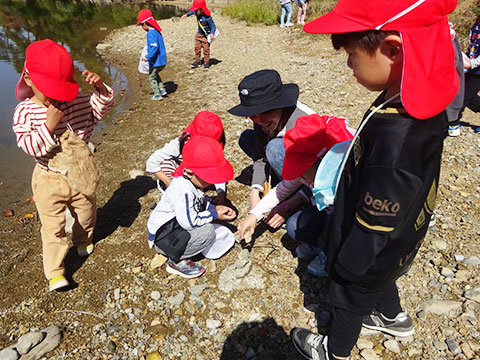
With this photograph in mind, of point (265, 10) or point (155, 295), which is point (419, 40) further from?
point (265, 10)

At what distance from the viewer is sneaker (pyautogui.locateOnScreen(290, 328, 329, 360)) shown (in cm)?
222

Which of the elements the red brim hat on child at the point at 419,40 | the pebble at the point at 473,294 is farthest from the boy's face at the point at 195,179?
the pebble at the point at 473,294

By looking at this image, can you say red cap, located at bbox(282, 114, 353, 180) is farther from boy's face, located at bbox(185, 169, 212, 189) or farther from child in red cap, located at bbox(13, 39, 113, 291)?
child in red cap, located at bbox(13, 39, 113, 291)

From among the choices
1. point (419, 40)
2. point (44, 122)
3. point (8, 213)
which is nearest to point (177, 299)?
point (44, 122)

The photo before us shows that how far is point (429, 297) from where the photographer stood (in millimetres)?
2742

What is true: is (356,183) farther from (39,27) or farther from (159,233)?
(39,27)

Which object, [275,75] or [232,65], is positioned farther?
[232,65]

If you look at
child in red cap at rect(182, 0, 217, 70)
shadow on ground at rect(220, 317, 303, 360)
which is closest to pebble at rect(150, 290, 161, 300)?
shadow on ground at rect(220, 317, 303, 360)

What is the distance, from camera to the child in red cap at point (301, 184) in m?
2.28

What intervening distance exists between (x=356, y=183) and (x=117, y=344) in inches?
88.4

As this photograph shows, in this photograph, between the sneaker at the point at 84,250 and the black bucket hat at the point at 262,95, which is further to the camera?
the sneaker at the point at 84,250

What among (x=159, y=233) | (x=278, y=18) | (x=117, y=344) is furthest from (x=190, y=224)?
(x=278, y=18)

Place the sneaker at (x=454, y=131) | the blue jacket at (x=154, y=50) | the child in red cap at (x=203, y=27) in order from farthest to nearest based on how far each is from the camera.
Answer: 1. the child in red cap at (x=203, y=27)
2. the blue jacket at (x=154, y=50)
3. the sneaker at (x=454, y=131)

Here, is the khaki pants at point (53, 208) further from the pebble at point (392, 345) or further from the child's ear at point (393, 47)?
the pebble at point (392, 345)
